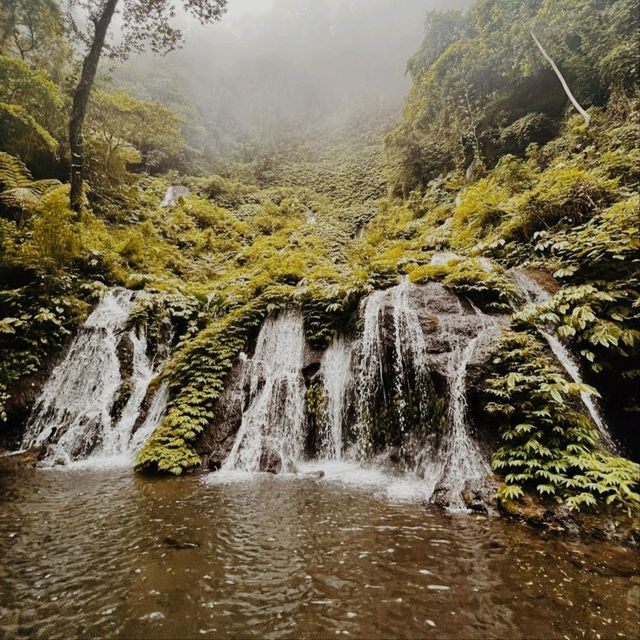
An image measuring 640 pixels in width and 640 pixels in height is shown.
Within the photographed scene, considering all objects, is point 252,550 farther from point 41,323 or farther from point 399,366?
point 41,323

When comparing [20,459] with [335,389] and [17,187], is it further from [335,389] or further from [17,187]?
[17,187]

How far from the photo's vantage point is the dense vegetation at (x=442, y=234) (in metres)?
5.45

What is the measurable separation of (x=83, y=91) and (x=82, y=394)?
32.8 ft

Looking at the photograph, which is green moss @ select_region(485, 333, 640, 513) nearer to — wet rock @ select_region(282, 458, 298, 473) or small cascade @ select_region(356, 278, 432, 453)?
small cascade @ select_region(356, 278, 432, 453)

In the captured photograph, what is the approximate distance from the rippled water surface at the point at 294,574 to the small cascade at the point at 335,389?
268cm

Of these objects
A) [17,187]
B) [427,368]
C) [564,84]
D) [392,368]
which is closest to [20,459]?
[392,368]

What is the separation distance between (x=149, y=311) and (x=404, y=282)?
→ 23.7ft

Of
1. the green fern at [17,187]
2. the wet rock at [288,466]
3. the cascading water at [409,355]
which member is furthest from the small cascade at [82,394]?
the cascading water at [409,355]

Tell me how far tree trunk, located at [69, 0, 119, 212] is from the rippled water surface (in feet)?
36.5

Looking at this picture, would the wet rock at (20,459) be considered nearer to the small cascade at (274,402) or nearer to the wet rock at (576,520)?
the small cascade at (274,402)

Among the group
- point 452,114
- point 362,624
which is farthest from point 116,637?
point 452,114

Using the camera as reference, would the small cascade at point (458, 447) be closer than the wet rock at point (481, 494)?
No

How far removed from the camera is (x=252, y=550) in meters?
3.47

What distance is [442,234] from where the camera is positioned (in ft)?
40.6
